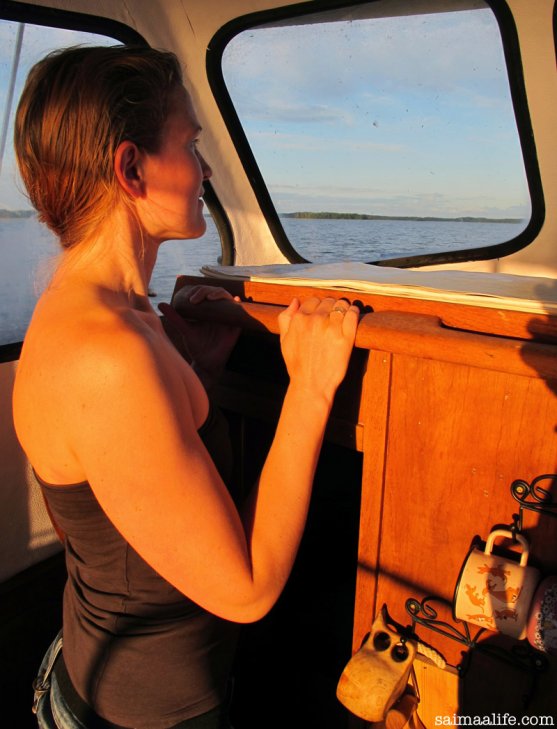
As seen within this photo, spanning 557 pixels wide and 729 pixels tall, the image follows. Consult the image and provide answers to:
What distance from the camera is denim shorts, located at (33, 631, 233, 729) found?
1.05m

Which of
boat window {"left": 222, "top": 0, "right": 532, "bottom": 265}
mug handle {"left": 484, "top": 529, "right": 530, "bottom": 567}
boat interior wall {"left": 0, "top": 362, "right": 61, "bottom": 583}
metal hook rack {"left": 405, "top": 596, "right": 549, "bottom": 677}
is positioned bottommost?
boat interior wall {"left": 0, "top": 362, "right": 61, "bottom": 583}

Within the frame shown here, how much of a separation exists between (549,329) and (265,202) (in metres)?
2.35

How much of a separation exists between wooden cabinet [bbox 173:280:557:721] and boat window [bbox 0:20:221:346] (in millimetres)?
1166

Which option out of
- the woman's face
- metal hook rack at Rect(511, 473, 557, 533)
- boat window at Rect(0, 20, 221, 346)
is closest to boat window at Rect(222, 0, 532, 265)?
boat window at Rect(0, 20, 221, 346)

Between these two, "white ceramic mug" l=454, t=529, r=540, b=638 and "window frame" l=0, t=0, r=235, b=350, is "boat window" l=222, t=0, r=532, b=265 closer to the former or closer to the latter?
"window frame" l=0, t=0, r=235, b=350

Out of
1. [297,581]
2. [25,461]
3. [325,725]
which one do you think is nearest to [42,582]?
[25,461]

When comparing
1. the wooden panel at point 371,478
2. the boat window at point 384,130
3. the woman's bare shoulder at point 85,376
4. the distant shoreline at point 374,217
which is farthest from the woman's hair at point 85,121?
the distant shoreline at point 374,217

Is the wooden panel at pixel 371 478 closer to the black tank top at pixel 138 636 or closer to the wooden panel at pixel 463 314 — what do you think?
the wooden panel at pixel 463 314

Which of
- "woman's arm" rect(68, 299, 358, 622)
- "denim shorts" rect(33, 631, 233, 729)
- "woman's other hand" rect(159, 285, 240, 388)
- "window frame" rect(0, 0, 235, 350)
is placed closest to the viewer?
"woman's arm" rect(68, 299, 358, 622)

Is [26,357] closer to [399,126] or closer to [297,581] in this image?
[297,581]

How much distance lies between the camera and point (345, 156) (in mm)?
3031

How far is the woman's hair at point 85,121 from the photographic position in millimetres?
941

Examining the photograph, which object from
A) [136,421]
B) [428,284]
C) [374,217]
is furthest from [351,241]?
[136,421]

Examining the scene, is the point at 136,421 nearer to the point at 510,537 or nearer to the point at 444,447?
the point at 444,447
